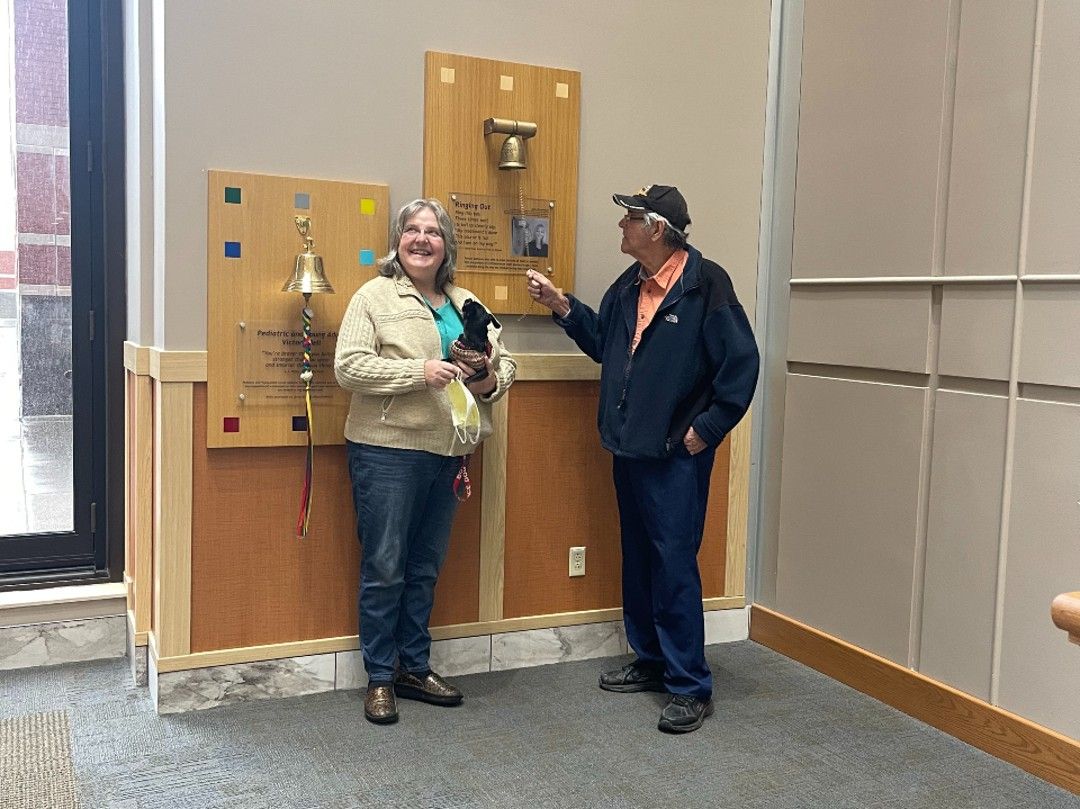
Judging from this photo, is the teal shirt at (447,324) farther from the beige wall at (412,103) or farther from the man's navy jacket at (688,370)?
the man's navy jacket at (688,370)

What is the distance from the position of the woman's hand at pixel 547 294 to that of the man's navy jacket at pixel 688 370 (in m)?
0.24

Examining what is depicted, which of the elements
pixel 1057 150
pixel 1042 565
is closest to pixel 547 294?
pixel 1057 150

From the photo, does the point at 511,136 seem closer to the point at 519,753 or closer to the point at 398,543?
the point at 398,543

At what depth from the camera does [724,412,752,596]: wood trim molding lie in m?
3.77

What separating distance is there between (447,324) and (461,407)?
27cm

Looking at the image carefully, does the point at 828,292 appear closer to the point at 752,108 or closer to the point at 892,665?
the point at 752,108

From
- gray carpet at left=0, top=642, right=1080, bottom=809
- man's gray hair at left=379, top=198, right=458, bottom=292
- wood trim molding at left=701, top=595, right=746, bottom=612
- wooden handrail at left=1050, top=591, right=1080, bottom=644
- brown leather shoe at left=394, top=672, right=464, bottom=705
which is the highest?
man's gray hair at left=379, top=198, right=458, bottom=292

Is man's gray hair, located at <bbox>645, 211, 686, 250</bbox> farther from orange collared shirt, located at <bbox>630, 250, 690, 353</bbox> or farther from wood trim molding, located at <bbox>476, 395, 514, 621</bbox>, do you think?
wood trim molding, located at <bbox>476, 395, 514, 621</bbox>

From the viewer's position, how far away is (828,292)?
346cm

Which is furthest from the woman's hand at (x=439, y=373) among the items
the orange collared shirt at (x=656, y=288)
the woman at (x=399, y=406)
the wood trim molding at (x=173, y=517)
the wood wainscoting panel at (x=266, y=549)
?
the wood trim molding at (x=173, y=517)

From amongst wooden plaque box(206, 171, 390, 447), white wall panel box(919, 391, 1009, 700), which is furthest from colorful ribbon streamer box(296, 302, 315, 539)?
white wall panel box(919, 391, 1009, 700)

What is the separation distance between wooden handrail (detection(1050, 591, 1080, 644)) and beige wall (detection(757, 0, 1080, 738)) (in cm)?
176

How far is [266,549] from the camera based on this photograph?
309 centimetres

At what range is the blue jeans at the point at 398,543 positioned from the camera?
2943 millimetres
